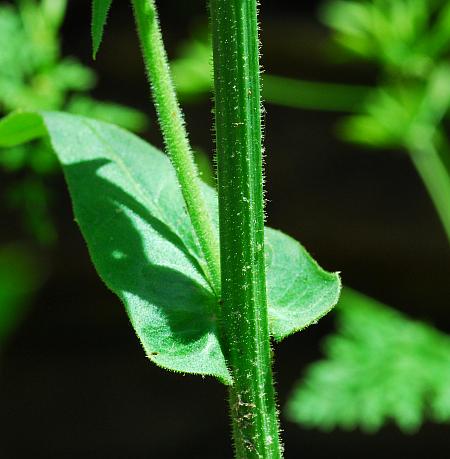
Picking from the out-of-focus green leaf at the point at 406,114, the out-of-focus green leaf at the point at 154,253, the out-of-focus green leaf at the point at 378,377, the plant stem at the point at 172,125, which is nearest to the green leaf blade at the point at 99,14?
the plant stem at the point at 172,125

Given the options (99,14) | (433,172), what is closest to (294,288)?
(99,14)

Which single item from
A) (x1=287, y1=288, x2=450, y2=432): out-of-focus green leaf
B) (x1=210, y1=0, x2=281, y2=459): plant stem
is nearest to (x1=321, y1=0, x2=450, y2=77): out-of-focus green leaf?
(x1=287, y1=288, x2=450, y2=432): out-of-focus green leaf

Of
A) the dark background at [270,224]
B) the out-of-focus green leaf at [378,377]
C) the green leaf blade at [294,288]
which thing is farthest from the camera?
the dark background at [270,224]

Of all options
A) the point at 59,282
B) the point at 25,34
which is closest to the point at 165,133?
the point at 25,34

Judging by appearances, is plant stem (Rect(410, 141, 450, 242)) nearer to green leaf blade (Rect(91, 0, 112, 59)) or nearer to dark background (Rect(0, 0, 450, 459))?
dark background (Rect(0, 0, 450, 459))

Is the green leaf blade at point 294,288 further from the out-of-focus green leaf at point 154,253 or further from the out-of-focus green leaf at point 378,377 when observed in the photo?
the out-of-focus green leaf at point 378,377

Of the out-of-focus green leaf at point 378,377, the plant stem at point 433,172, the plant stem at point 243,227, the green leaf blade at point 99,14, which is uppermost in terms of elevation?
the plant stem at point 433,172
